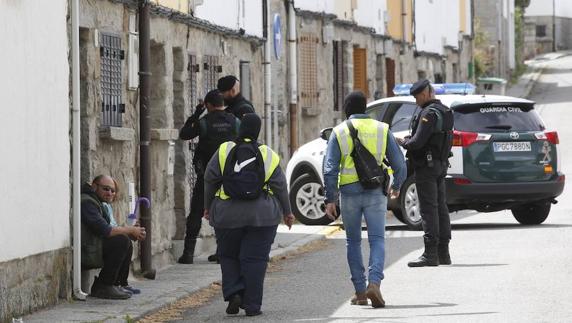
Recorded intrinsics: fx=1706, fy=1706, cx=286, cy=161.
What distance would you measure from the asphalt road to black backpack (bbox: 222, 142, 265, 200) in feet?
2.95

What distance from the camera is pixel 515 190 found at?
2069 cm

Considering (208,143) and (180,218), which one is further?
(180,218)

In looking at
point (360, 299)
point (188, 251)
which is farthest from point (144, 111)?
point (360, 299)

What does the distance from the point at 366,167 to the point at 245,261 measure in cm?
127

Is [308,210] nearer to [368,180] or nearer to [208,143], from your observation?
[208,143]

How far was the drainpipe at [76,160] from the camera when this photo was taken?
13.3 metres

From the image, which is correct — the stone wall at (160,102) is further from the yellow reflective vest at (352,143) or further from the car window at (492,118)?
the car window at (492,118)

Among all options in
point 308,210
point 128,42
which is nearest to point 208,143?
point 128,42

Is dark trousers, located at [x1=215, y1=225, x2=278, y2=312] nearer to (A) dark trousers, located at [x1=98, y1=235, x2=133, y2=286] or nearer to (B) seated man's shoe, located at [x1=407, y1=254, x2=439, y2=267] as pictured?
(A) dark trousers, located at [x1=98, y1=235, x2=133, y2=286]

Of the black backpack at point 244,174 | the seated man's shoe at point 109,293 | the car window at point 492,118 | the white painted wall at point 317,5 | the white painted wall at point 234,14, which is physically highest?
the white painted wall at point 317,5

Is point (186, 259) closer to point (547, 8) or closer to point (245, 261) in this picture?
point (245, 261)

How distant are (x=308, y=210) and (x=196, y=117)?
6540mm

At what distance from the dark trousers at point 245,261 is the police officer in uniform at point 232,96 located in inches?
150

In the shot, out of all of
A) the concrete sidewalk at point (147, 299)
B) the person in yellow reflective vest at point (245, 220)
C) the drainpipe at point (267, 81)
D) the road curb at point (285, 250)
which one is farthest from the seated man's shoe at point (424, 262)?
the drainpipe at point (267, 81)
